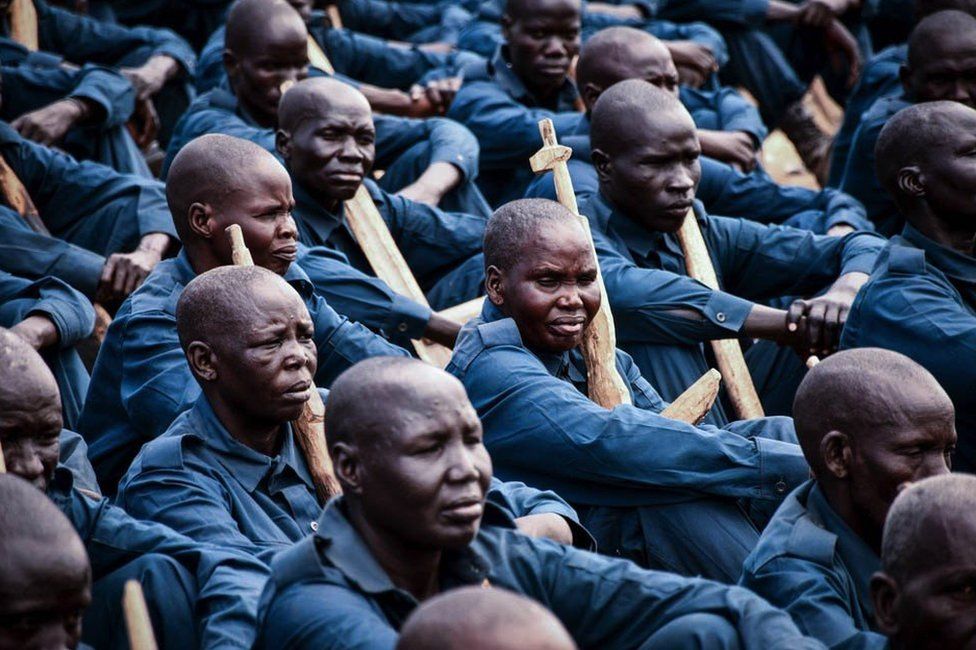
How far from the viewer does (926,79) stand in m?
7.61

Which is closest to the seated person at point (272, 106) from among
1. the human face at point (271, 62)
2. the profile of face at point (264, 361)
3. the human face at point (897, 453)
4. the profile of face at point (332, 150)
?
the human face at point (271, 62)

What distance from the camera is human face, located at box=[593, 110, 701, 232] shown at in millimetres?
6395

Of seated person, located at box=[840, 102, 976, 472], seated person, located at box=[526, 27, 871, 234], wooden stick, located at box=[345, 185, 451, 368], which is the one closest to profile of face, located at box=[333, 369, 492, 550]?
seated person, located at box=[840, 102, 976, 472]

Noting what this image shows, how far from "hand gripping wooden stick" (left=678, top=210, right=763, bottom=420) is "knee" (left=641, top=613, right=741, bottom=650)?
2451 mm

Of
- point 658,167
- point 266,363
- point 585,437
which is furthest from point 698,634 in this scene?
point 658,167

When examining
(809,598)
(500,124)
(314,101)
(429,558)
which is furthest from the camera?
(500,124)

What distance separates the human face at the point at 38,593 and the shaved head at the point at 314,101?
11.2 feet

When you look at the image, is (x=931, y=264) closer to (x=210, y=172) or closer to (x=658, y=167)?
(x=658, y=167)

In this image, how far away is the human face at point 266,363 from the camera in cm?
473

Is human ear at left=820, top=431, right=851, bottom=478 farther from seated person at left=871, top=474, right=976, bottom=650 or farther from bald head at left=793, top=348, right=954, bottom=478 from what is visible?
seated person at left=871, top=474, right=976, bottom=650

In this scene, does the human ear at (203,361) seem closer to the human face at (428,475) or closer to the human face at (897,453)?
the human face at (428,475)

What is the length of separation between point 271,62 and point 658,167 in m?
2.08

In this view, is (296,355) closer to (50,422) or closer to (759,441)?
(50,422)

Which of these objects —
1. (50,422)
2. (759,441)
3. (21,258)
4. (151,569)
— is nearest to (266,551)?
(151,569)
